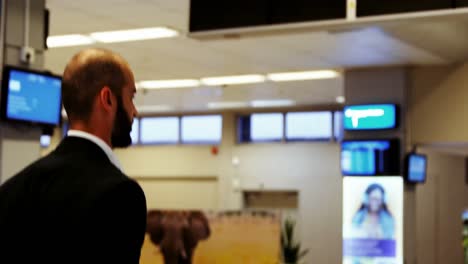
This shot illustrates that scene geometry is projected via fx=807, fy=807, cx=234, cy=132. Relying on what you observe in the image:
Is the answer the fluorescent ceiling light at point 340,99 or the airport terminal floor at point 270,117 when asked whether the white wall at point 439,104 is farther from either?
the fluorescent ceiling light at point 340,99

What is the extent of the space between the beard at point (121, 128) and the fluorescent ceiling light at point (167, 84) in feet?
33.7

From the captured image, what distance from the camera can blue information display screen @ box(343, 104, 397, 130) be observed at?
10344mm

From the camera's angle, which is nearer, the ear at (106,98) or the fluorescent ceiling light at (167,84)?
the ear at (106,98)

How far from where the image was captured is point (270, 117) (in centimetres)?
1552

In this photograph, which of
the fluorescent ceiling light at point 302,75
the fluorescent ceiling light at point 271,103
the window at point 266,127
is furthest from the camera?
the window at point 266,127

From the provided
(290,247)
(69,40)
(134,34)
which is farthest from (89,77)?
(290,247)

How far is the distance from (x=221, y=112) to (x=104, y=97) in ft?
46.7

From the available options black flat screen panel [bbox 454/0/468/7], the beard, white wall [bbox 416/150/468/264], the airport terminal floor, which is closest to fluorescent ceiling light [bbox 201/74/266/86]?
the airport terminal floor

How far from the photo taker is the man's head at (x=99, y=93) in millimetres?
1542

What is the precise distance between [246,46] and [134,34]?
1342 mm

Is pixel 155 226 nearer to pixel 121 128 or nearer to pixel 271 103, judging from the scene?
pixel 121 128

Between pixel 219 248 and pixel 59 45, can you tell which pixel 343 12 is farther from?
pixel 59 45

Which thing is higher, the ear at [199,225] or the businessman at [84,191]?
the businessman at [84,191]

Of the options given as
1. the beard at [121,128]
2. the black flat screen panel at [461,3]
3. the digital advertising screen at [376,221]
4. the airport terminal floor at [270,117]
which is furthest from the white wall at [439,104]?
the beard at [121,128]
